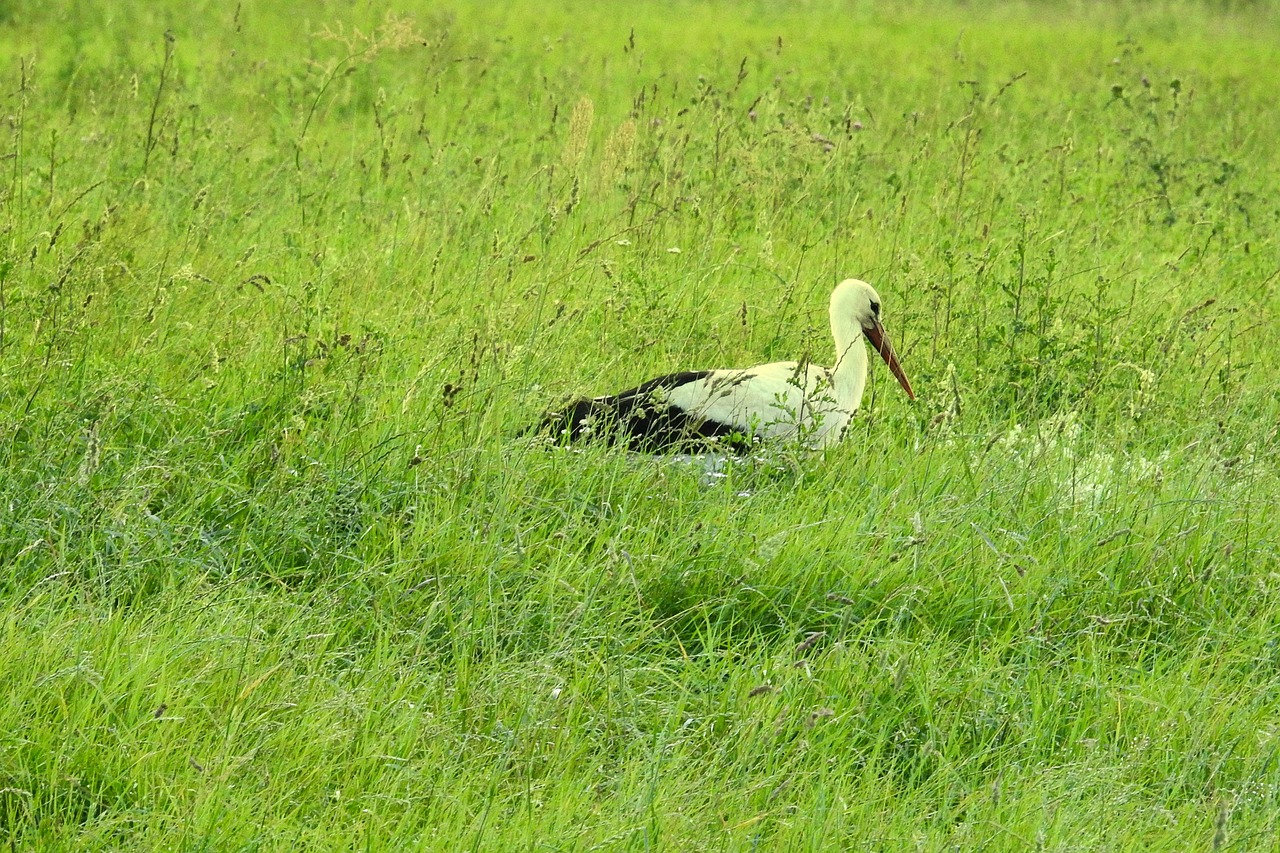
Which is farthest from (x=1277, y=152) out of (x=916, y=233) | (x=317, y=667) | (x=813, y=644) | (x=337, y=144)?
(x=317, y=667)

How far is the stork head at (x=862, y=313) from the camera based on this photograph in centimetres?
454

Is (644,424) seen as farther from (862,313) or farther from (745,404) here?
(862,313)

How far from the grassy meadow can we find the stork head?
0.57 ft

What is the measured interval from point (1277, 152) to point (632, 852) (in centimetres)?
841

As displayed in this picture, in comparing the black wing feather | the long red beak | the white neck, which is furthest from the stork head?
the black wing feather

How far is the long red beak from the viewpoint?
4470mm

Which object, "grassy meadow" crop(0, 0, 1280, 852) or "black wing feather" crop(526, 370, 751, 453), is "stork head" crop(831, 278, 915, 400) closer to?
"grassy meadow" crop(0, 0, 1280, 852)

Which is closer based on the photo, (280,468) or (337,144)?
(280,468)

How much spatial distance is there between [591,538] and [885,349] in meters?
1.64

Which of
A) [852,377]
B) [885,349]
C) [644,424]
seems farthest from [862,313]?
[644,424]

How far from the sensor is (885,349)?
4.54 meters

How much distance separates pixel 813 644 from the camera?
9.96ft

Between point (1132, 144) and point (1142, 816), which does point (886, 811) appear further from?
point (1132, 144)

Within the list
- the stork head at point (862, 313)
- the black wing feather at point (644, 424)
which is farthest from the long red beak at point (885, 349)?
the black wing feather at point (644, 424)
